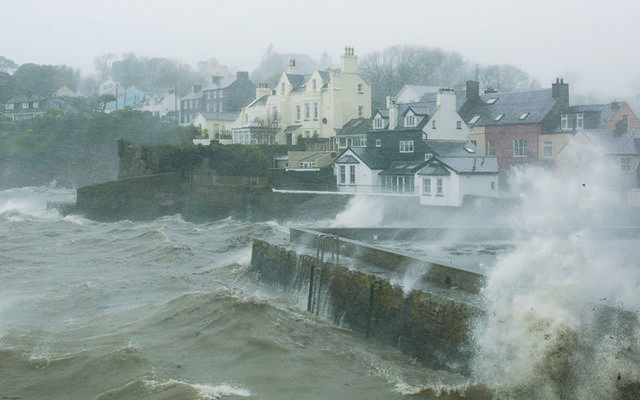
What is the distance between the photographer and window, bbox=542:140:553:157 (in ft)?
96.1

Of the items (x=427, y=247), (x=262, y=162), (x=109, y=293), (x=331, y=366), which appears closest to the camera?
(x=331, y=366)

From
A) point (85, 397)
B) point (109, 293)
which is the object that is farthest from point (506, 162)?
point (85, 397)

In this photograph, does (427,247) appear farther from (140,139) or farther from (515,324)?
(140,139)

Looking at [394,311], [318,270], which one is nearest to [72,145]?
[318,270]

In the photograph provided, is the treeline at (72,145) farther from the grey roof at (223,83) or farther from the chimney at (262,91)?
the grey roof at (223,83)

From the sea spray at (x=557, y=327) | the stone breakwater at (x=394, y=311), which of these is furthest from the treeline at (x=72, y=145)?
the sea spray at (x=557, y=327)

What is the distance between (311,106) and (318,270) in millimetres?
29768

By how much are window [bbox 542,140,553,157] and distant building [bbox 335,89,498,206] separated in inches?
130

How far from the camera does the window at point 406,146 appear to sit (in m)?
29.5

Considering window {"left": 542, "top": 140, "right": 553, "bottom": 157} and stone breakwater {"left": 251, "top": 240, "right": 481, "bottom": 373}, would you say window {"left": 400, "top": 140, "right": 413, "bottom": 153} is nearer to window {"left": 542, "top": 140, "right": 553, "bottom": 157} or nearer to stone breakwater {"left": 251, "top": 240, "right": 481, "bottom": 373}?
window {"left": 542, "top": 140, "right": 553, "bottom": 157}

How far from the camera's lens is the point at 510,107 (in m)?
32.1

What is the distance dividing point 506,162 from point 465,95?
18.3 feet

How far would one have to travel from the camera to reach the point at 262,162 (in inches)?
1363

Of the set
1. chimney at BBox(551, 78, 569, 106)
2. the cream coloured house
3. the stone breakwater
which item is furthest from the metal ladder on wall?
the cream coloured house
